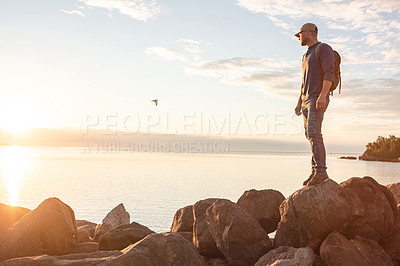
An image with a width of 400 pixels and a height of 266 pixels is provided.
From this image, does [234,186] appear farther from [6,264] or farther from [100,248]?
[6,264]

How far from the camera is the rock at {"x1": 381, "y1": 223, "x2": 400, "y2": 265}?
29.9 feet

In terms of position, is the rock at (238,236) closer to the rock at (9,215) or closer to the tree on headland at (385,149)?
the rock at (9,215)

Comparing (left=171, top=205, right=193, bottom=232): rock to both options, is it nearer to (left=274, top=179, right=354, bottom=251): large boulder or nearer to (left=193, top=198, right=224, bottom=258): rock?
(left=193, top=198, right=224, bottom=258): rock

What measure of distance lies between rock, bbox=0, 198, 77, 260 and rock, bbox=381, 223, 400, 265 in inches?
340

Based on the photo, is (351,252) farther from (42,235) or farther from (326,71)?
(42,235)

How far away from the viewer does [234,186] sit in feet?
127

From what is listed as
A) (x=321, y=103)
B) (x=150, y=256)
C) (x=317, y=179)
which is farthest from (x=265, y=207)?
(x=150, y=256)

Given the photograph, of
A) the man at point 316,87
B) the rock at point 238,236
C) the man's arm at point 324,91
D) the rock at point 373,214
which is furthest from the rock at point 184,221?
the man's arm at point 324,91

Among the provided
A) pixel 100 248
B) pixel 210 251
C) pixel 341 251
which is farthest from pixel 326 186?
pixel 100 248

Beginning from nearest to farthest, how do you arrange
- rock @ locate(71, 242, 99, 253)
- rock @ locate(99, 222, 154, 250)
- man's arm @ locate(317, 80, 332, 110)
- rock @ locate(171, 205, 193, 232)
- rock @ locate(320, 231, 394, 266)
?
rock @ locate(320, 231, 394, 266) → man's arm @ locate(317, 80, 332, 110) → rock @ locate(99, 222, 154, 250) → rock @ locate(71, 242, 99, 253) → rock @ locate(171, 205, 193, 232)

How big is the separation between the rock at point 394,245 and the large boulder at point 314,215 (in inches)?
54.0

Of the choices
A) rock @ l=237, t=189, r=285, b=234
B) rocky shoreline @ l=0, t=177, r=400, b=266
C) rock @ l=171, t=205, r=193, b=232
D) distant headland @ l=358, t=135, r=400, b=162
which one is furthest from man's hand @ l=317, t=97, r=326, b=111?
distant headland @ l=358, t=135, r=400, b=162

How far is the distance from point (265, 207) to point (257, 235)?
169 centimetres

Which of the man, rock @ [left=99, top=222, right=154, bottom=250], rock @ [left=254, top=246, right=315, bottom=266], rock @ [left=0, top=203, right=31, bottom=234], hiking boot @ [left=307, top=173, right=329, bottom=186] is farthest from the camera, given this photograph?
rock @ [left=0, top=203, right=31, bottom=234]
